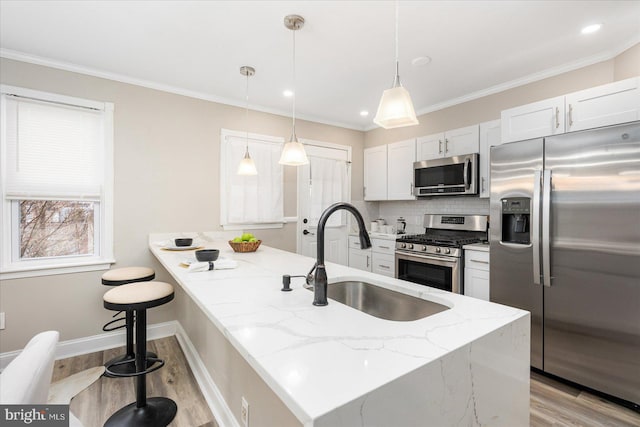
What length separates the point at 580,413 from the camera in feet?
6.38

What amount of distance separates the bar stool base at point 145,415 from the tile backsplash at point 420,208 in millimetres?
3322

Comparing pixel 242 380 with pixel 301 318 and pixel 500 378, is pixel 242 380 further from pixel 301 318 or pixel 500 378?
pixel 500 378

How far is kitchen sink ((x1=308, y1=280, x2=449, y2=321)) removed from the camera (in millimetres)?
1426

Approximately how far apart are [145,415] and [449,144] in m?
3.70

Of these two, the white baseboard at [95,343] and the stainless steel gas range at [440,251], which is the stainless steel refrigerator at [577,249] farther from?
the white baseboard at [95,343]

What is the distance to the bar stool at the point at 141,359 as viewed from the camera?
1759 millimetres

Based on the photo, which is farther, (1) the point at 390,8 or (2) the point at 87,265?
(2) the point at 87,265


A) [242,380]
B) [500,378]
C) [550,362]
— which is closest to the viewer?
[500,378]

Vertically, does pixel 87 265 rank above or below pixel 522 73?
below

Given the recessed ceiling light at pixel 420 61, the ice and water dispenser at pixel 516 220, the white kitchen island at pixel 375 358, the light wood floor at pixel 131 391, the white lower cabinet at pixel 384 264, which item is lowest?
the light wood floor at pixel 131 391

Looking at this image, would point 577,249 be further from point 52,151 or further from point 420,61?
point 52,151

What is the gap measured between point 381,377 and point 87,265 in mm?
3075

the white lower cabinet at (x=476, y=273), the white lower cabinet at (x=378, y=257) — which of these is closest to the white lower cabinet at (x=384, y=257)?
the white lower cabinet at (x=378, y=257)

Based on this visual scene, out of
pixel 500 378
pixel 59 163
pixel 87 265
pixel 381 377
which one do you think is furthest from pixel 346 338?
pixel 59 163
